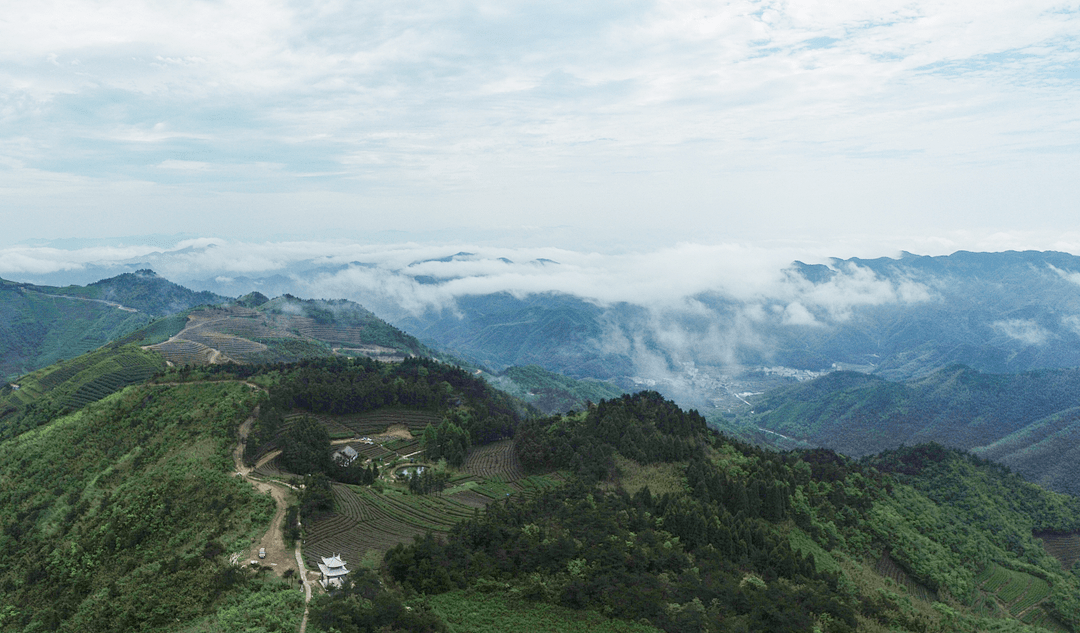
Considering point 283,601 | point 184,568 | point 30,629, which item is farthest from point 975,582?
point 30,629

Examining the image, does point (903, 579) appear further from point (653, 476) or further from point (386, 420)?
point (386, 420)

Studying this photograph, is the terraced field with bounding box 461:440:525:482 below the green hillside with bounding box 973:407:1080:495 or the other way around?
the other way around

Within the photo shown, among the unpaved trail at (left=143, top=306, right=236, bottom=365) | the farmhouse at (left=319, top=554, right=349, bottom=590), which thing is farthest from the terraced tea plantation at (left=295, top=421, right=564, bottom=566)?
the unpaved trail at (left=143, top=306, right=236, bottom=365)

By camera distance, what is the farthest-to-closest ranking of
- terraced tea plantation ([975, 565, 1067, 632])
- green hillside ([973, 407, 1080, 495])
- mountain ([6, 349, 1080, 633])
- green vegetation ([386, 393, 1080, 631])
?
green hillside ([973, 407, 1080, 495])
terraced tea plantation ([975, 565, 1067, 632])
green vegetation ([386, 393, 1080, 631])
mountain ([6, 349, 1080, 633])

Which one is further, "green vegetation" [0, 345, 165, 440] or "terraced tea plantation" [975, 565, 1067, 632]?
"green vegetation" [0, 345, 165, 440]

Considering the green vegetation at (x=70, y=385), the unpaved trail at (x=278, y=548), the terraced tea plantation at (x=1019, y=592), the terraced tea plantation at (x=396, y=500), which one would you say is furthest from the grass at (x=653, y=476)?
the green vegetation at (x=70, y=385)

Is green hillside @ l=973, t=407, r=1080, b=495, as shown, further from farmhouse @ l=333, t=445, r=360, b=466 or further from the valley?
farmhouse @ l=333, t=445, r=360, b=466
